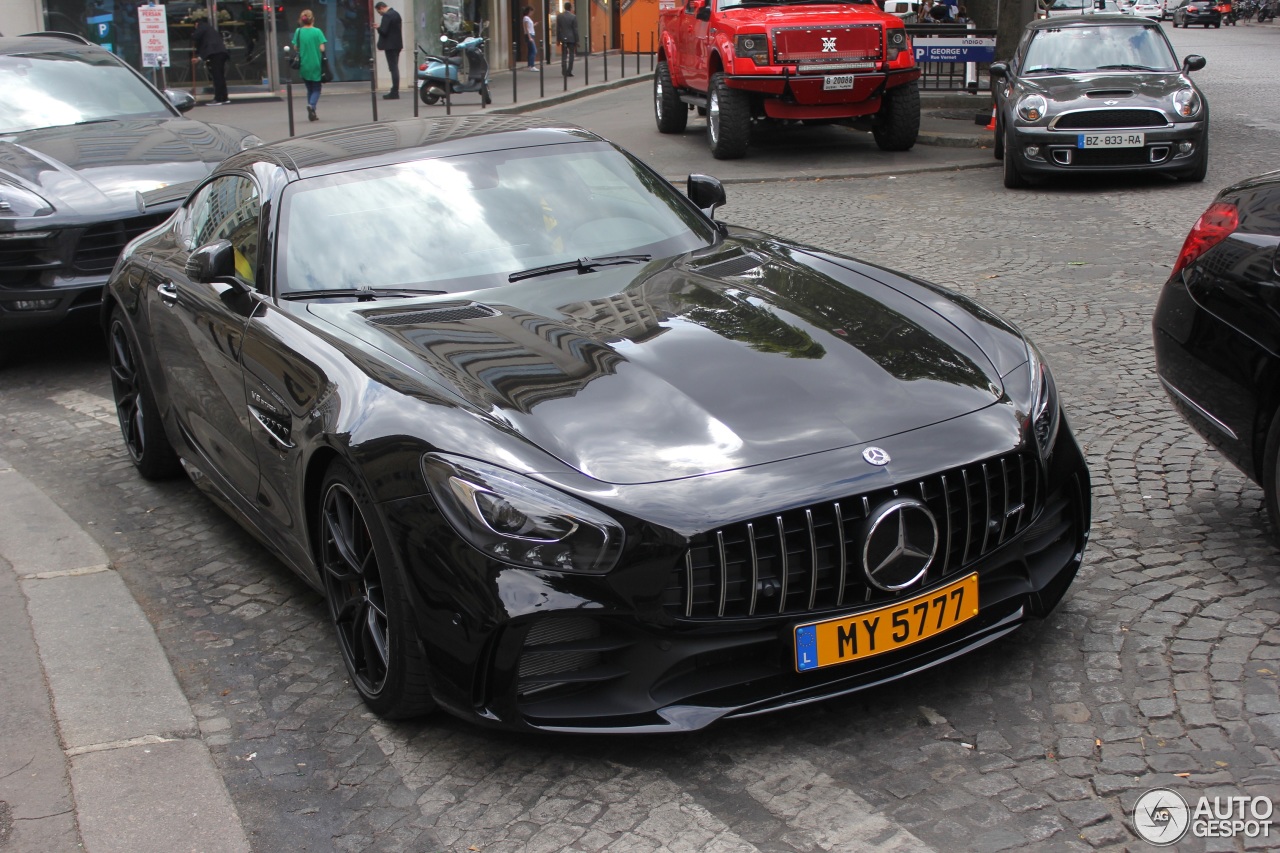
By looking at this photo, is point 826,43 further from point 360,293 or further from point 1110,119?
point 360,293

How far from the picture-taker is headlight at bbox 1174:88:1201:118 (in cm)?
1177

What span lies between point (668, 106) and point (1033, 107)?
277 inches

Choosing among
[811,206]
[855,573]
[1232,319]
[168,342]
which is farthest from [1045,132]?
[855,573]

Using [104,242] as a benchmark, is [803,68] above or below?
above

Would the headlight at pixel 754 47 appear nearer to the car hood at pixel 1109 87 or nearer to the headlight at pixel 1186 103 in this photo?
the car hood at pixel 1109 87

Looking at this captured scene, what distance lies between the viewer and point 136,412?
5785mm

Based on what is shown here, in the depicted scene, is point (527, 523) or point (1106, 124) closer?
point (527, 523)

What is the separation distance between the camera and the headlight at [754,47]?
1403 cm

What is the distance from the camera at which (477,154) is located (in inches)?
188

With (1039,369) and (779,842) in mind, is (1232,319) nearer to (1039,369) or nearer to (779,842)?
(1039,369)

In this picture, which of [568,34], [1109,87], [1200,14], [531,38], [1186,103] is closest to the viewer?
[1186,103]

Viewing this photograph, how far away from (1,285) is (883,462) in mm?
6139

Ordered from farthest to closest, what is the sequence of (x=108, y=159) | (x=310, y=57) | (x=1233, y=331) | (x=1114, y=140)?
(x=310, y=57) → (x=1114, y=140) → (x=108, y=159) → (x=1233, y=331)

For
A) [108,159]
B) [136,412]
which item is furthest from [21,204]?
[136,412]
